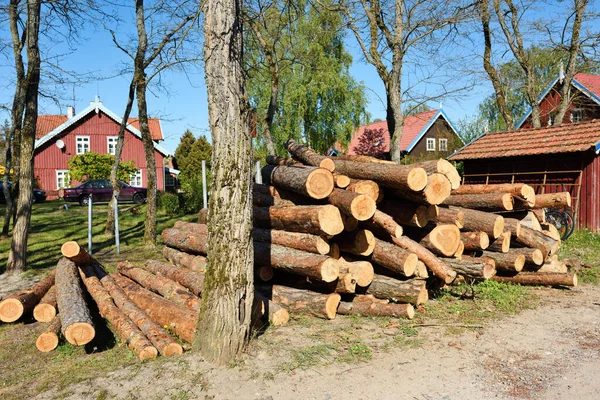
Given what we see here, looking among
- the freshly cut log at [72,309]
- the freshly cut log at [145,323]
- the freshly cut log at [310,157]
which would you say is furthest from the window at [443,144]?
the freshly cut log at [72,309]

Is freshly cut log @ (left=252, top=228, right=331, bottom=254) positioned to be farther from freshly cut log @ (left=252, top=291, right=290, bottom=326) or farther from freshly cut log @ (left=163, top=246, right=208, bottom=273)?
freshly cut log @ (left=163, top=246, right=208, bottom=273)

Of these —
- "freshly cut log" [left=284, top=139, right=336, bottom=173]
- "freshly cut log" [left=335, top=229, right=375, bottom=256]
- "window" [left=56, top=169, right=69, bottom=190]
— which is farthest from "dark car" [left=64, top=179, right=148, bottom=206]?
"freshly cut log" [left=335, top=229, right=375, bottom=256]

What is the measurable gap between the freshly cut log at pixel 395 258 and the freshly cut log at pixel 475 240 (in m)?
1.59

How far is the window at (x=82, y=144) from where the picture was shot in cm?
3741

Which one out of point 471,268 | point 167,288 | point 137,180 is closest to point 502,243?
point 471,268

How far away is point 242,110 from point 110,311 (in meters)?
3.17

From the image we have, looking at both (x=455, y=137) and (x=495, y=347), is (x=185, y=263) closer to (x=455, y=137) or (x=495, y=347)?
(x=495, y=347)

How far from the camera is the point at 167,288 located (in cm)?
681

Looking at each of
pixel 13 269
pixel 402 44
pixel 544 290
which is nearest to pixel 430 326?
pixel 544 290

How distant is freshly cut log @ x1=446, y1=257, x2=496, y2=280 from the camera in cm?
739

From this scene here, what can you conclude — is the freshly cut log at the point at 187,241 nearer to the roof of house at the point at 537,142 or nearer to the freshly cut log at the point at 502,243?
the freshly cut log at the point at 502,243

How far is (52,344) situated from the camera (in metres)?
5.38

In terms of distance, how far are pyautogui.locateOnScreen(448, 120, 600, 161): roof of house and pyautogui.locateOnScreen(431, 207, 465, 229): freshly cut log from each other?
327 inches

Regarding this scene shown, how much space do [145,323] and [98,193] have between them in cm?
2438
